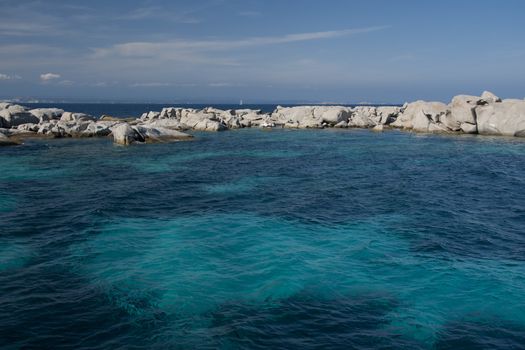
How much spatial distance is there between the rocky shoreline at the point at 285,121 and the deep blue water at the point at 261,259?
2719 centimetres

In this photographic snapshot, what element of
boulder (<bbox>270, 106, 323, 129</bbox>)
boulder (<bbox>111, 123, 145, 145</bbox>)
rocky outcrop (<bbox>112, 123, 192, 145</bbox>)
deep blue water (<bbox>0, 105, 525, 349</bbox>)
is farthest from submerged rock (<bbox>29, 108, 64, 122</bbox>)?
boulder (<bbox>270, 106, 323, 129</bbox>)

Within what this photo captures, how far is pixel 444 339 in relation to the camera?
43.8 ft

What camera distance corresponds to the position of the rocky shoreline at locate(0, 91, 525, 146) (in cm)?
6594

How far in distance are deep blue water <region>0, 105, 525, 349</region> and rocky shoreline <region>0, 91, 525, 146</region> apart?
2719 cm

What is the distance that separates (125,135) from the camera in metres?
59.8

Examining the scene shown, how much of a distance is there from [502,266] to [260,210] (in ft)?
46.4

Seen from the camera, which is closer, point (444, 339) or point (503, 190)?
point (444, 339)

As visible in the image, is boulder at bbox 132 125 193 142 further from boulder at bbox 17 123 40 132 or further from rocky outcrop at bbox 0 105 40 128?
rocky outcrop at bbox 0 105 40 128

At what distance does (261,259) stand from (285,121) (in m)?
A: 79.7

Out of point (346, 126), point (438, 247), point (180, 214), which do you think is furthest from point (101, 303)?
point (346, 126)

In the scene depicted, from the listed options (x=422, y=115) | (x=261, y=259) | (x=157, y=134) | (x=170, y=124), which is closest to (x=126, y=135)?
(x=157, y=134)

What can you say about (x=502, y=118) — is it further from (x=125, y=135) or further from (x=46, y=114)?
(x=46, y=114)

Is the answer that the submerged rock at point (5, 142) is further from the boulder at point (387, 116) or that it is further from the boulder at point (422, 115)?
the boulder at point (387, 116)

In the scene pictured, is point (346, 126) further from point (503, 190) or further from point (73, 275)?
point (73, 275)
